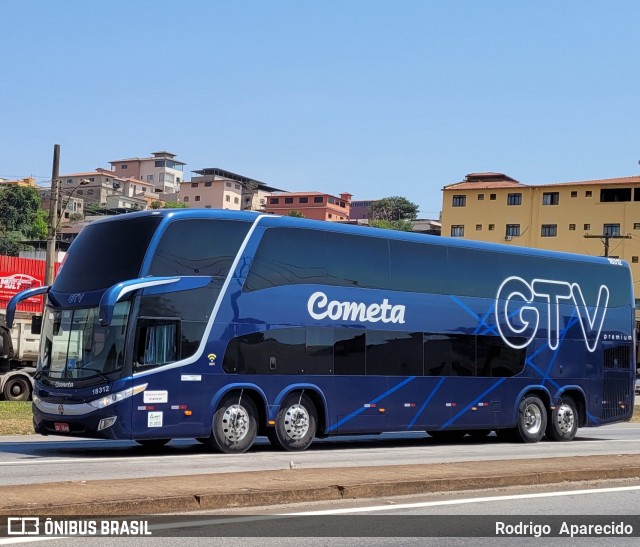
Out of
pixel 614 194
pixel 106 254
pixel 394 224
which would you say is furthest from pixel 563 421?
pixel 394 224

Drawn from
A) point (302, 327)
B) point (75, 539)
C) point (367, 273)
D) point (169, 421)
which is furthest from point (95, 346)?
point (75, 539)

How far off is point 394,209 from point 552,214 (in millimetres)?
61013

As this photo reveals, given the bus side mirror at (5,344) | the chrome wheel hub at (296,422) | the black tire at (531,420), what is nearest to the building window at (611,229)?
the bus side mirror at (5,344)

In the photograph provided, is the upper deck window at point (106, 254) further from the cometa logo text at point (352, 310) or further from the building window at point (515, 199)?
the building window at point (515, 199)

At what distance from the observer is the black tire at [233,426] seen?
1805 centimetres

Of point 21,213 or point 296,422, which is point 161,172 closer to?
point 21,213

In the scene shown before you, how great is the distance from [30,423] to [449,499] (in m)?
14.9

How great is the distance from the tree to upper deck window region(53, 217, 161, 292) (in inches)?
5588

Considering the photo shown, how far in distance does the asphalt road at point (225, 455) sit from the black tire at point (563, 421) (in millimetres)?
338

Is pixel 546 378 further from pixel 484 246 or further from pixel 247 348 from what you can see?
pixel 247 348

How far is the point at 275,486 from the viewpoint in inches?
457

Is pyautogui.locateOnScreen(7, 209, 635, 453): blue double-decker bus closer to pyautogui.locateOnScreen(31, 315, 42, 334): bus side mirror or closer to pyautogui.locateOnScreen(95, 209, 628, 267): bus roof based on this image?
pyautogui.locateOnScreen(95, 209, 628, 267): bus roof

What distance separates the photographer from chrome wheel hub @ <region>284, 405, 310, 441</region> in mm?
18922

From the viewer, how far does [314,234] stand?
1955cm
